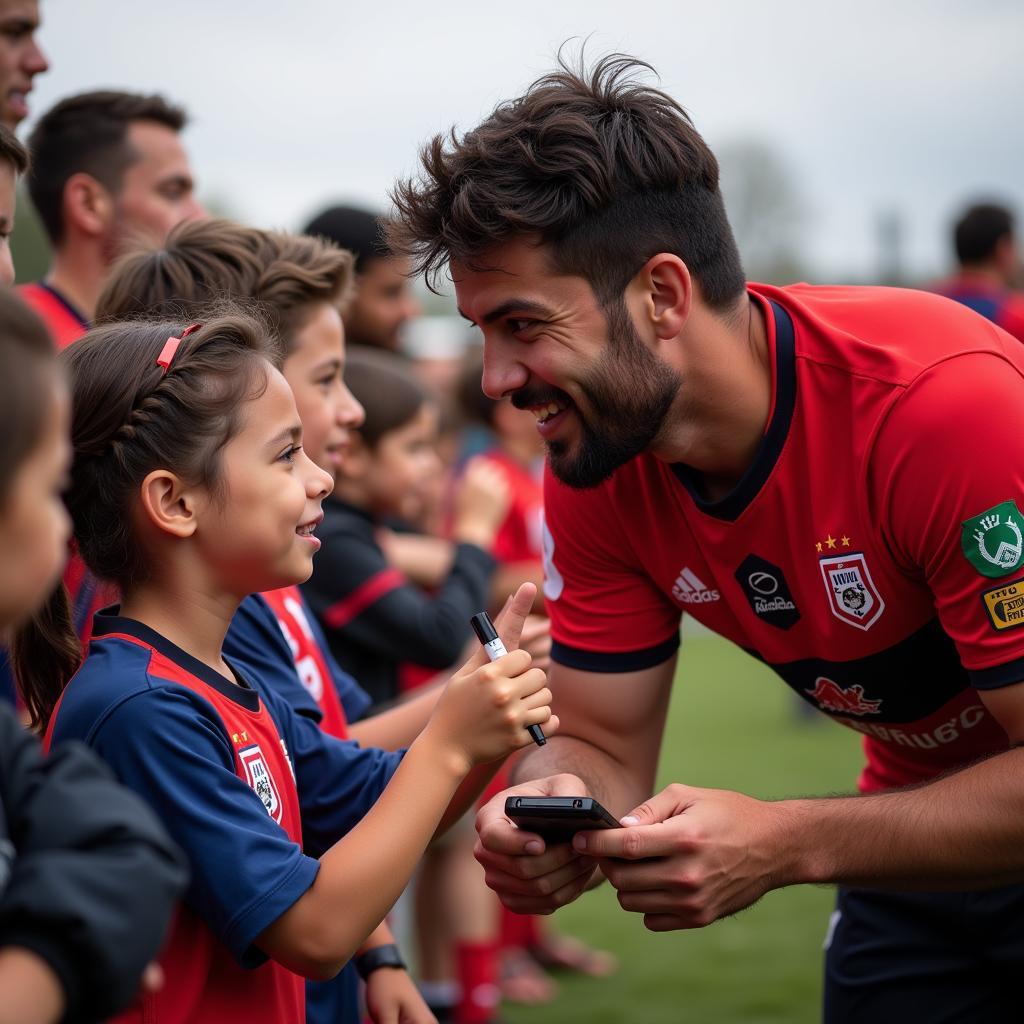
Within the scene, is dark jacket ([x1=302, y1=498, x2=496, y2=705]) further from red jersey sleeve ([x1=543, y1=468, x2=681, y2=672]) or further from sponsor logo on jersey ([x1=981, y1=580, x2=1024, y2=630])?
Result: sponsor logo on jersey ([x1=981, y1=580, x2=1024, y2=630])

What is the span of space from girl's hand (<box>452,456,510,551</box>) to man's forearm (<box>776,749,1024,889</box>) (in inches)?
92.7

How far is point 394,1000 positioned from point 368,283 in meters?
3.40

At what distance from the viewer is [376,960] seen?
9.51ft

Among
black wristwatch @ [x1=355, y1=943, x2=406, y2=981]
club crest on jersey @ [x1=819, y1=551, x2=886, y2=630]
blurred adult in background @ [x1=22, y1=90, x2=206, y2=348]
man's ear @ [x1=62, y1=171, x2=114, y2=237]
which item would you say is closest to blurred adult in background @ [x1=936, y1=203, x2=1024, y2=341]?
blurred adult in background @ [x1=22, y1=90, x2=206, y2=348]

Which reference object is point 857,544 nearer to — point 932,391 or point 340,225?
point 932,391

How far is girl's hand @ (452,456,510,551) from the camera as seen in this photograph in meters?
4.98

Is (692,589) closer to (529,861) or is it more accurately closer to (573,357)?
(573,357)

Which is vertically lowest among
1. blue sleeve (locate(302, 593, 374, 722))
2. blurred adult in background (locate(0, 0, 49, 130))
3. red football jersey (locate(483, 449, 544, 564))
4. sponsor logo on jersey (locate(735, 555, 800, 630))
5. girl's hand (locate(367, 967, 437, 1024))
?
red football jersey (locate(483, 449, 544, 564))

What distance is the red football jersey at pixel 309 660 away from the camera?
3.06m

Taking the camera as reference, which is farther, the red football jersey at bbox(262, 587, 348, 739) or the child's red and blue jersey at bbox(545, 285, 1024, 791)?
the red football jersey at bbox(262, 587, 348, 739)

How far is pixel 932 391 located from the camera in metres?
2.63

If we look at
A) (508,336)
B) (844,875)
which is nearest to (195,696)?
(508,336)

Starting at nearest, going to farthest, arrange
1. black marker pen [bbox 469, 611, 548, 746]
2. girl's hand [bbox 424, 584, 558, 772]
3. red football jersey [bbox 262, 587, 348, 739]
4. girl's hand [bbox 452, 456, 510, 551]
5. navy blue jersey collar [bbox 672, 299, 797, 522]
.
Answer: girl's hand [bbox 424, 584, 558, 772], black marker pen [bbox 469, 611, 548, 746], navy blue jersey collar [bbox 672, 299, 797, 522], red football jersey [bbox 262, 587, 348, 739], girl's hand [bbox 452, 456, 510, 551]

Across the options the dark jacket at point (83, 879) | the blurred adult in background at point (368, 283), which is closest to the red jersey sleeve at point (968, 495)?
the dark jacket at point (83, 879)
